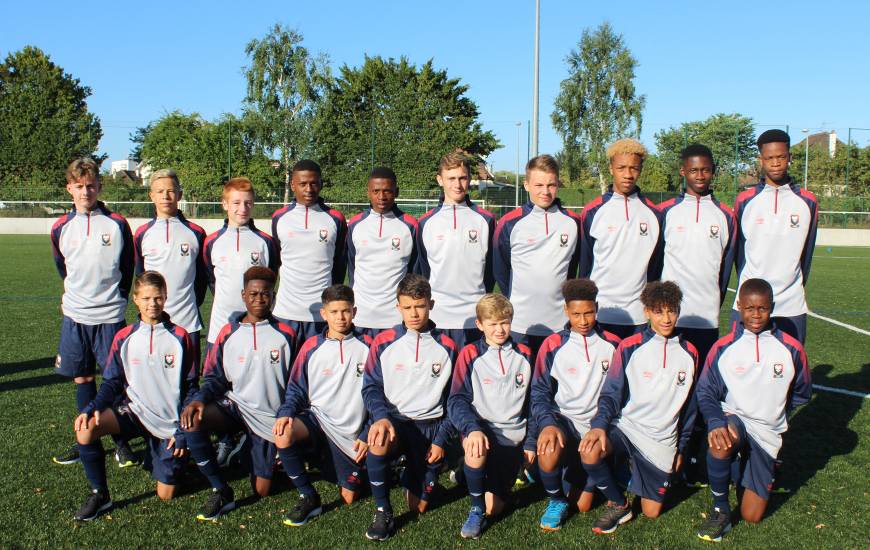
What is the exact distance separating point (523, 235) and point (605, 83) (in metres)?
34.9

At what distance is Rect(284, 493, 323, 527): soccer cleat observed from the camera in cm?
310

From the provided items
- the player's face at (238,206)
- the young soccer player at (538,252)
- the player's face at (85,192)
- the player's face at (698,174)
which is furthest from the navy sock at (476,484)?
the player's face at (85,192)

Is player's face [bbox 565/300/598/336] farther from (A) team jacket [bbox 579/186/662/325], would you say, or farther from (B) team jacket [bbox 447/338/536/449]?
(A) team jacket [bbox 579/186/662/325]

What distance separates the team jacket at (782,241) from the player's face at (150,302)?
121 inches

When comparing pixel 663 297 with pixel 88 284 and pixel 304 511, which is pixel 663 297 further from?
pixel 88 284

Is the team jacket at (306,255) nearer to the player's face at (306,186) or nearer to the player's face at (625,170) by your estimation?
the player's face at (306,186)

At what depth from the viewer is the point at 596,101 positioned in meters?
36.4

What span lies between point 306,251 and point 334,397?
41.7 inches

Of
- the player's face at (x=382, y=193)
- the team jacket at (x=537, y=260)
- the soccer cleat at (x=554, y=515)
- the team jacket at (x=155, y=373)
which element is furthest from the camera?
the player's face at (x=382, y=193)

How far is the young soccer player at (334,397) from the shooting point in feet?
11.0

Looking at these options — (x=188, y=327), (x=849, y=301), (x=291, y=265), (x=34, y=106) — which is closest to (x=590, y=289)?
(x=291, y=265)

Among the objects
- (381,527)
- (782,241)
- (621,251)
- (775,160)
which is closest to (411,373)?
(381,527)

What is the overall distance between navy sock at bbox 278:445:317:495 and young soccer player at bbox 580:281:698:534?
1319mm

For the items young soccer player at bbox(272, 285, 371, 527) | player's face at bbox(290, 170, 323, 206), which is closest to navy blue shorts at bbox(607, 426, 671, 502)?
young soccer player at bbox(272, 285, 371, 527)
